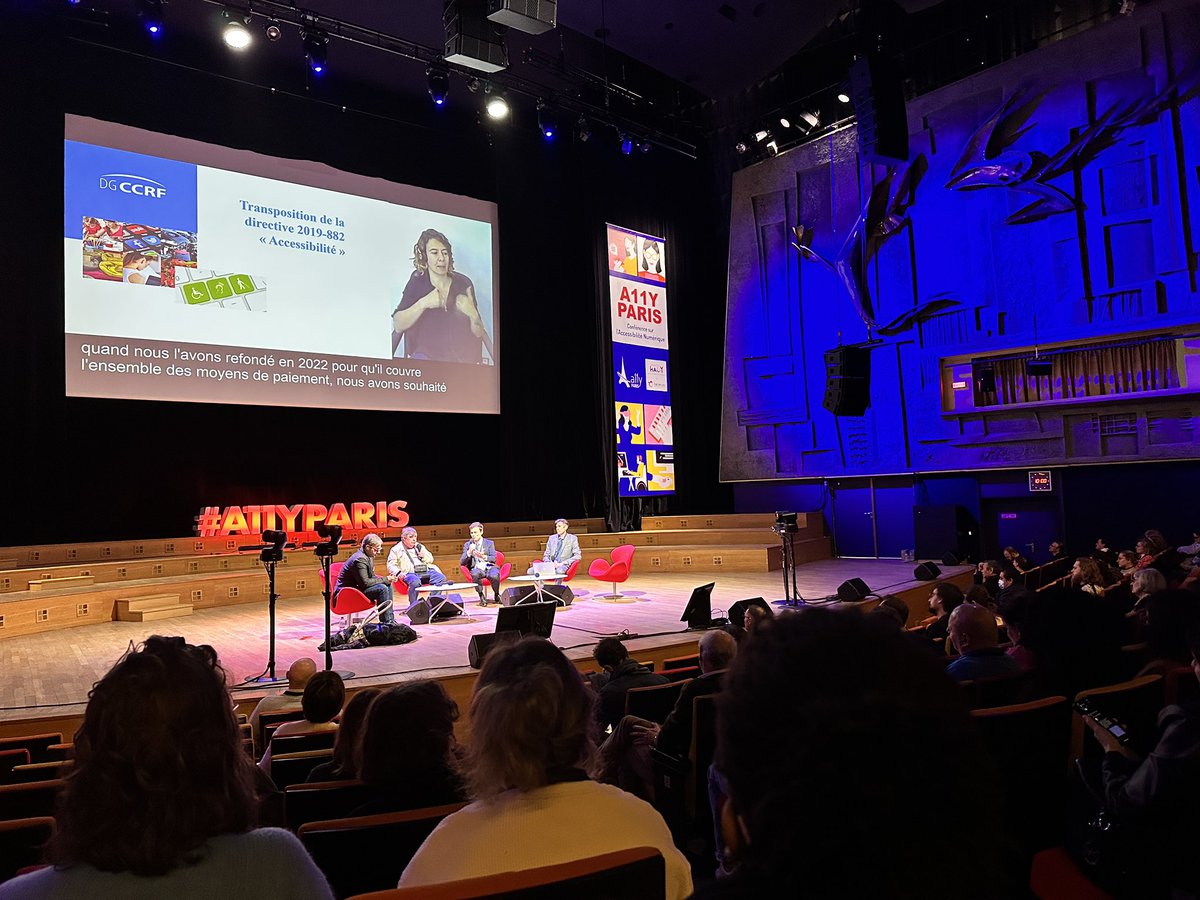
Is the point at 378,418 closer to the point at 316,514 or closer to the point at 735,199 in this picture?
the point at 316,514

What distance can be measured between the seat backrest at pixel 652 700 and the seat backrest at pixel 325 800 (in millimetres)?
1633

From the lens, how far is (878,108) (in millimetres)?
9203

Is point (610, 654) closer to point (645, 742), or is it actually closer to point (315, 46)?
point (645, 742)

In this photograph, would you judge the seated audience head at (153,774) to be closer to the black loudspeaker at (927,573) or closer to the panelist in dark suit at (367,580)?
the panelist in dark suit at (367,580)

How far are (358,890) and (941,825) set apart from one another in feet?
4.14

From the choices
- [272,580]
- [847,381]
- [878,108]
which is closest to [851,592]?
[847,381]

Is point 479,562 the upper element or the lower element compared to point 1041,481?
lower

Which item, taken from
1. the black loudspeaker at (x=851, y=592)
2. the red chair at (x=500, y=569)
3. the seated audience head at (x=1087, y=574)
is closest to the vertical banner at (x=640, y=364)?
the red chair at (x=500, y=569)

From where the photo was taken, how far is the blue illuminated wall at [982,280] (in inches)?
408

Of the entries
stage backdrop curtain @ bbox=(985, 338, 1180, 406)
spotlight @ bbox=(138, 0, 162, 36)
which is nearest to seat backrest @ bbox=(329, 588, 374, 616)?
spotlight @ bbox=(138, 0, 162, 36)

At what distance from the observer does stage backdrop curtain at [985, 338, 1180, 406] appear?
1039cm

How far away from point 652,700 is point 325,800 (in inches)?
69.3

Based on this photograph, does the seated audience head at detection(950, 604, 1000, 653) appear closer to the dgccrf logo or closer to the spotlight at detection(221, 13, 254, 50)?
the spotlight at detection(221, 13, 254, 50)

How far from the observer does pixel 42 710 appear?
4.75m
